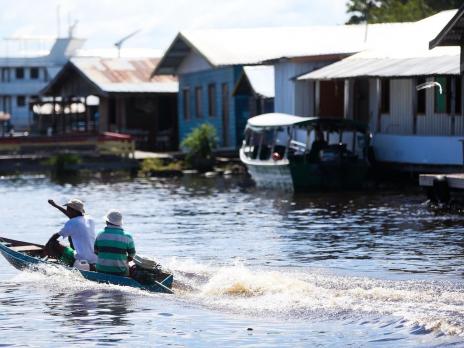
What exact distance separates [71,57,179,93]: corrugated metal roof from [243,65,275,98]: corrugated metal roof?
11499mm

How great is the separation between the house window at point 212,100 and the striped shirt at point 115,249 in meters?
35.0

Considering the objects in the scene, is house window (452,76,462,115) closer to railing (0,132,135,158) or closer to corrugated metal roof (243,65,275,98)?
corrugated metal roof (243,65,275,98)

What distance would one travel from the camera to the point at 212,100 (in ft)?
177

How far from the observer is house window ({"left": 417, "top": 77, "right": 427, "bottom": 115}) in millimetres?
37969

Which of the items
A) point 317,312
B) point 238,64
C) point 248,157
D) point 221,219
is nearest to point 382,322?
point 317,312

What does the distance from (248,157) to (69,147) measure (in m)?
13.1

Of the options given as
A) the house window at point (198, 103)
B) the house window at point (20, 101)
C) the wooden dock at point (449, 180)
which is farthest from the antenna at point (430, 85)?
the house window at point (20, 101)

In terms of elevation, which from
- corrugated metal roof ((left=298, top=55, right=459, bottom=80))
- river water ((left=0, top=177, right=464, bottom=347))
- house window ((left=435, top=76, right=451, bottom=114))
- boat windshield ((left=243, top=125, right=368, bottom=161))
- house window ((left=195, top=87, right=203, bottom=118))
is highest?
corrugated metal roof ((left=298, top=55, right=459, bottom=80))

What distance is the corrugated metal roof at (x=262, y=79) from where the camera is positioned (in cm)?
4675

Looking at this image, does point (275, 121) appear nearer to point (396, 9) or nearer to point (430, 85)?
point (430, 85)

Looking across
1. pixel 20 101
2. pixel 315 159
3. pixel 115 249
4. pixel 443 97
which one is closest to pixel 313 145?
pixel 315 159

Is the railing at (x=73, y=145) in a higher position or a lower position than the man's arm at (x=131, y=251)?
lower

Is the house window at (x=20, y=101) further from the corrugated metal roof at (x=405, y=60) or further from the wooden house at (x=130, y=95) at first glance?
the corrugated metal roof at (x=405, y=60)

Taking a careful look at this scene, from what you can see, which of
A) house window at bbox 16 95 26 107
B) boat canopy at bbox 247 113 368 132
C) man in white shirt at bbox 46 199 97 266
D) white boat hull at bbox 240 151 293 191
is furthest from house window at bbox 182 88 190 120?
house window at bbox 16 95 26 107
